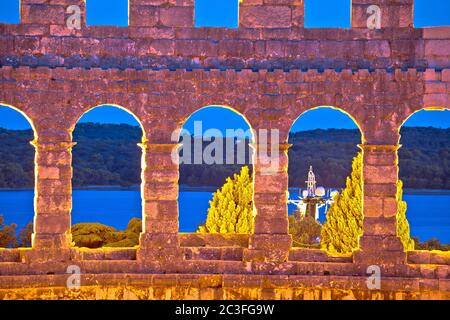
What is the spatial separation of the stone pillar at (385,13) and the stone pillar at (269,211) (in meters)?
3.24

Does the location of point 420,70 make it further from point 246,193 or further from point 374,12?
point 246,193

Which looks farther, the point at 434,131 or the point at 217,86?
the point at 434,131

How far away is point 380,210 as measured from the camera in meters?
18.9

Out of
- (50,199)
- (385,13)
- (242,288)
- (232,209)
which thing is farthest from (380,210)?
(232,209)

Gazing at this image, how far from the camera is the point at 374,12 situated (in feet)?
63.3

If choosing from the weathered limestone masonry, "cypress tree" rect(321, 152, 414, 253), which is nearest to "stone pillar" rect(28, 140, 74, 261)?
the weathered limestone masonry

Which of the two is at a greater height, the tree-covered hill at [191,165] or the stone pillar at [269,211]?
the tree-covered hill at [191,165]

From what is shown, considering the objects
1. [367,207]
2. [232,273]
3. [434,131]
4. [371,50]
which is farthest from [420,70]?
[434,131]

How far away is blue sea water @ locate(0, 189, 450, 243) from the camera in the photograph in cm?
5306

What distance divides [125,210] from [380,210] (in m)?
39.5

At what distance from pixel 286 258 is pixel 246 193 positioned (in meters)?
8.42

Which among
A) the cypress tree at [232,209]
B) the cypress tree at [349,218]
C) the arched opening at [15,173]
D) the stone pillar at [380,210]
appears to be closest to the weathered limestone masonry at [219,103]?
the stone pillar at [380,210]

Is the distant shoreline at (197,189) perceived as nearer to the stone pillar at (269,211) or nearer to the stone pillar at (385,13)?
the stone pillar at (385,13)

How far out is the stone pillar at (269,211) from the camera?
18938 mm
